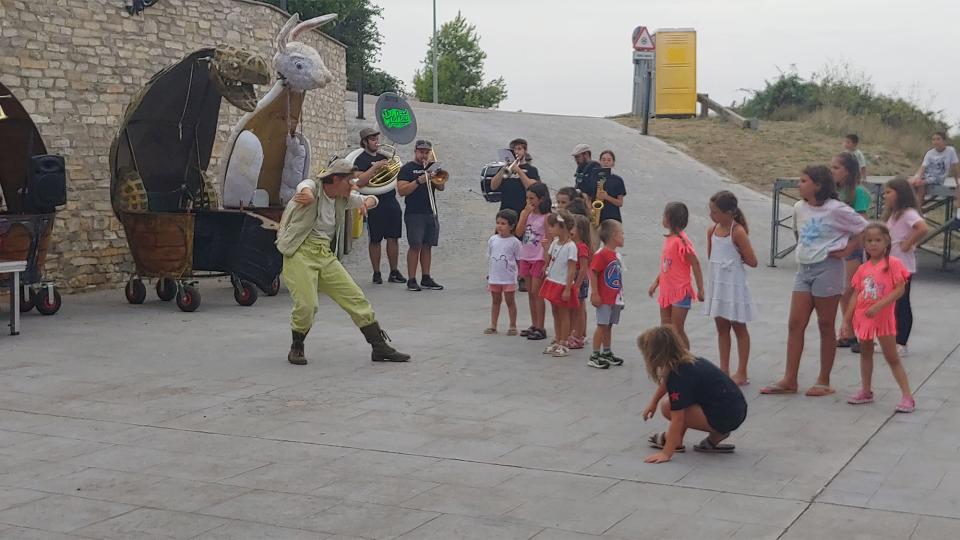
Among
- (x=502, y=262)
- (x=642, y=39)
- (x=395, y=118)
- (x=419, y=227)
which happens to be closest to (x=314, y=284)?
(x=502, y=262)

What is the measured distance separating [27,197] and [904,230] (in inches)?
330

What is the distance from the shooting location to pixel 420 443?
7062mm

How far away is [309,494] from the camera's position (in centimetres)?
599

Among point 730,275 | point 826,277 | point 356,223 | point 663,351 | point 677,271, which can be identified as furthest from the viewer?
point 356,223

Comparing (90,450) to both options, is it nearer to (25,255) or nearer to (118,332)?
(118,332)

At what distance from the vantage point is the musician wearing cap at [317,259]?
31.1 feet

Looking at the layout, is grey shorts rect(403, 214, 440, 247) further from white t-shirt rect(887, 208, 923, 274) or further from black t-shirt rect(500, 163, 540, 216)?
white t-shirt rect(887, 208, 923, 274)

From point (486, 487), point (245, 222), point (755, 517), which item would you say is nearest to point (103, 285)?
point (245, 222)

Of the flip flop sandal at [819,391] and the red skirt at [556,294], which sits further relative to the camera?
the red skirt at [556,294]

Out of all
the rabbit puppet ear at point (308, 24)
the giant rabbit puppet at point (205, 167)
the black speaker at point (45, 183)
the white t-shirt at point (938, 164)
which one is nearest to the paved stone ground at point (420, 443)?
the giant rabbit puppet at point (205, 167)

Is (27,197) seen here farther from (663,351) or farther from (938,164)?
(938,164)

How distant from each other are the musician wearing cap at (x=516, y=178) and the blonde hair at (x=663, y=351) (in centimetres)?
754

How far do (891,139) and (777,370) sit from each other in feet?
72.9

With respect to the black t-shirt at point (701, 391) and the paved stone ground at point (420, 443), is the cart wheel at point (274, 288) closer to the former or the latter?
the paved stone ground at point (420, 443)
